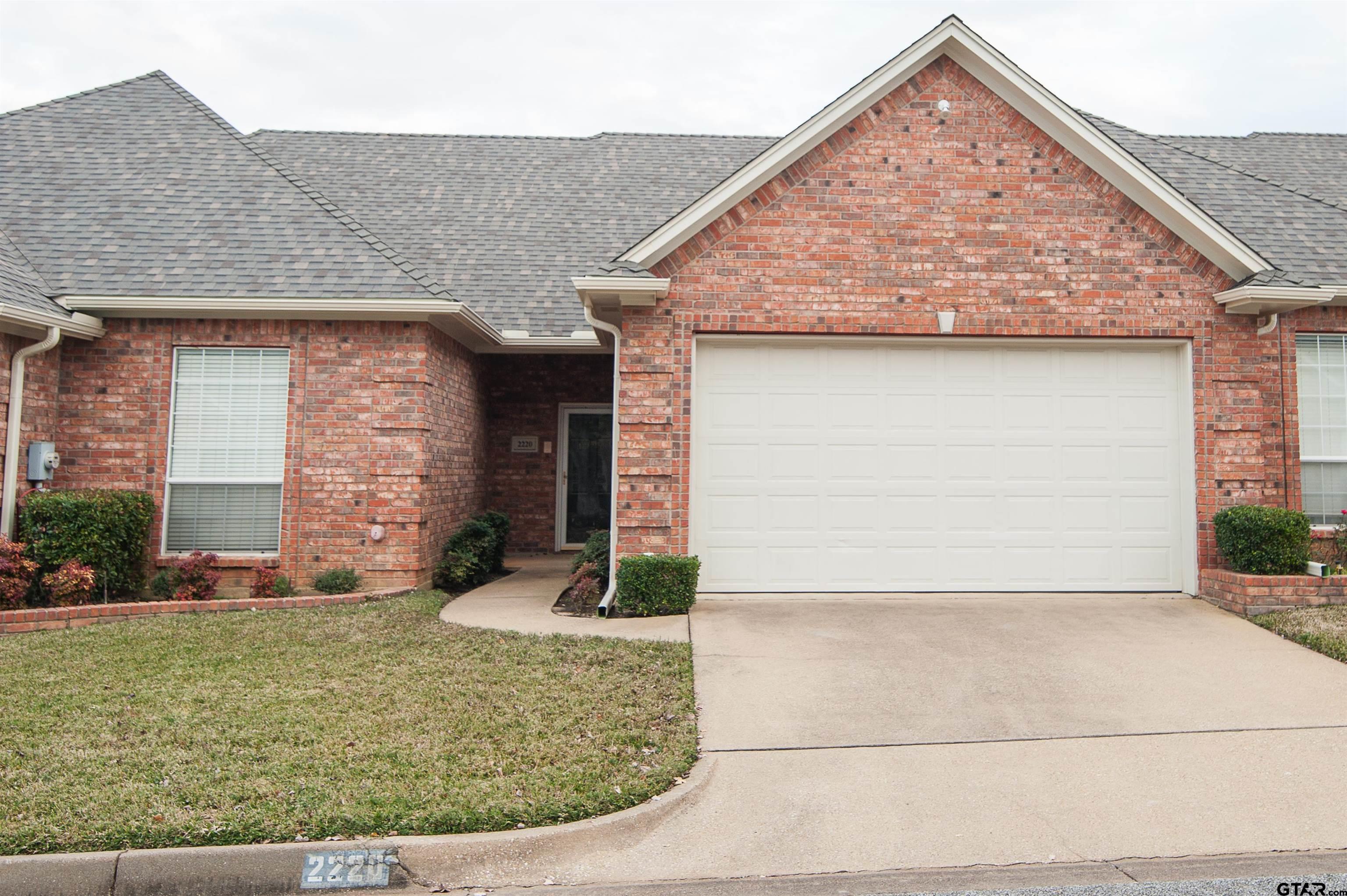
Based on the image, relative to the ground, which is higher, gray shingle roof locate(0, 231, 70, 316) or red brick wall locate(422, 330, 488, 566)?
gray shingle roof locate(0, 231, 70, 316)

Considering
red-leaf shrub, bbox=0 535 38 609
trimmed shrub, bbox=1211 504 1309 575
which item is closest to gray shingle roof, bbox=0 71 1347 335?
trimmed shrub, bbox=1211 504 1309 575

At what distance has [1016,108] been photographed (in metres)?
9.34

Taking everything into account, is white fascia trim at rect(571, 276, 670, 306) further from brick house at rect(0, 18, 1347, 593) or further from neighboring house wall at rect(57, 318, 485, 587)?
neighboring house wall at rect(57, 318, 485, 587)

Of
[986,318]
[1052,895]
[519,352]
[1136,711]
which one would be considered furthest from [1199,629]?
[519,352]

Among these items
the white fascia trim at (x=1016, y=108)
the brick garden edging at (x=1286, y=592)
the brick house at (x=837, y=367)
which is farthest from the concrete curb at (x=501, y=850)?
the brick garden edging at (x=1286, y=592)

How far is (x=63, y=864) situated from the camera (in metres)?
3.80

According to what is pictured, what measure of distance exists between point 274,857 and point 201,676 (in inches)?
129

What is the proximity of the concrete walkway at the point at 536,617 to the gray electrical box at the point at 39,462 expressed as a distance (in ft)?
14.8

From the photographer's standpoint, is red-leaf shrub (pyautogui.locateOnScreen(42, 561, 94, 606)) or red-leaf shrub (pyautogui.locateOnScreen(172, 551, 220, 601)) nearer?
red-leaf shrub (pyautogui.locateOnScreen(42, 561, 94, 606))

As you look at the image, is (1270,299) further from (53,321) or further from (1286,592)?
(53,321)

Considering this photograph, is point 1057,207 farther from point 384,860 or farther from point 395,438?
point 384,860

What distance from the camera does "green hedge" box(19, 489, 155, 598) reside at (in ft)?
29.3

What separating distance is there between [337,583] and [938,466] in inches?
262

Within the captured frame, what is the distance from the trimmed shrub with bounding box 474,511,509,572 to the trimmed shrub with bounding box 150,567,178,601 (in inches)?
143
